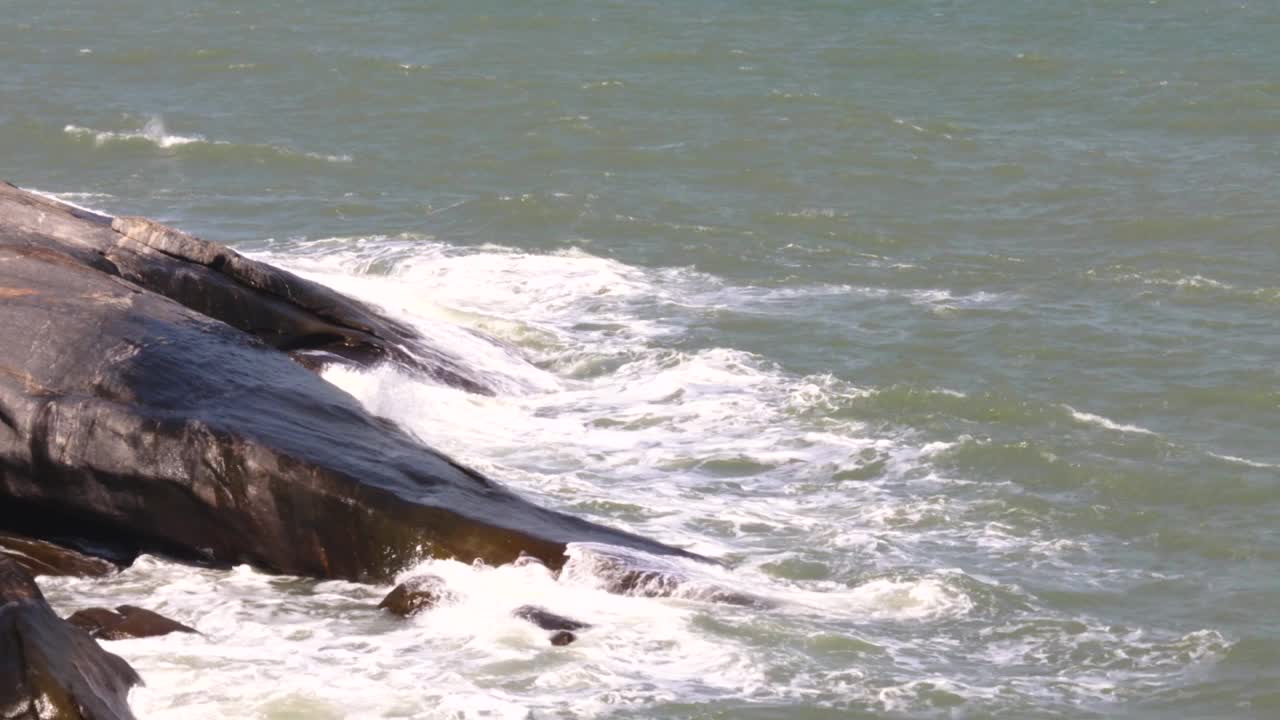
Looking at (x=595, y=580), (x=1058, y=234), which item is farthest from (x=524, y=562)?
(x=1058, y=234)

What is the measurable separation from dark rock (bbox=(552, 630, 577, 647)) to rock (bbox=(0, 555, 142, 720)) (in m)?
3.39

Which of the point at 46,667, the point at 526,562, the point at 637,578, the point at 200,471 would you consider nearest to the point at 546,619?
the point at 526,562

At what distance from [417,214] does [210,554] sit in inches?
676

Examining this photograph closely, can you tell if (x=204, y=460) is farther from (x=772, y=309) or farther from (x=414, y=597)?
(x=772, y=309)

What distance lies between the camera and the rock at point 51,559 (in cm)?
1555

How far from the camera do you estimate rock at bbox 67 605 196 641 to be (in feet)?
45.8

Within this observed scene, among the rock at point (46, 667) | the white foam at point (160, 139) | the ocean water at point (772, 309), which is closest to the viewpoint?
the rock at point (46, 667)

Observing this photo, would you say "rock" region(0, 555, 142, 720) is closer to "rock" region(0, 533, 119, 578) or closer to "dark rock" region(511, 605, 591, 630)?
"rock" region(0, 533, 119, 578)

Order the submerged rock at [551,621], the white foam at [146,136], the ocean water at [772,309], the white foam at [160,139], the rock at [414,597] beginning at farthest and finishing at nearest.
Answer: the white foam at [146,136], the white foam at [160,139], the rock at [414,597], the ocean water at [772,309], the submerged rock at [551,621]

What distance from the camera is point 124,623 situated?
46.2 ft

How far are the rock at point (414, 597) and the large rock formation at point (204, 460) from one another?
38cm

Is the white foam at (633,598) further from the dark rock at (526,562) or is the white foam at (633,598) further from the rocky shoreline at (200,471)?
the rocky shoreline at (200,471)

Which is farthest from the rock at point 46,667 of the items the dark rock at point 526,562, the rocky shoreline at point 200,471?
the dark rock at point 526,562

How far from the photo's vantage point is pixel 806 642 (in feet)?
48.8
